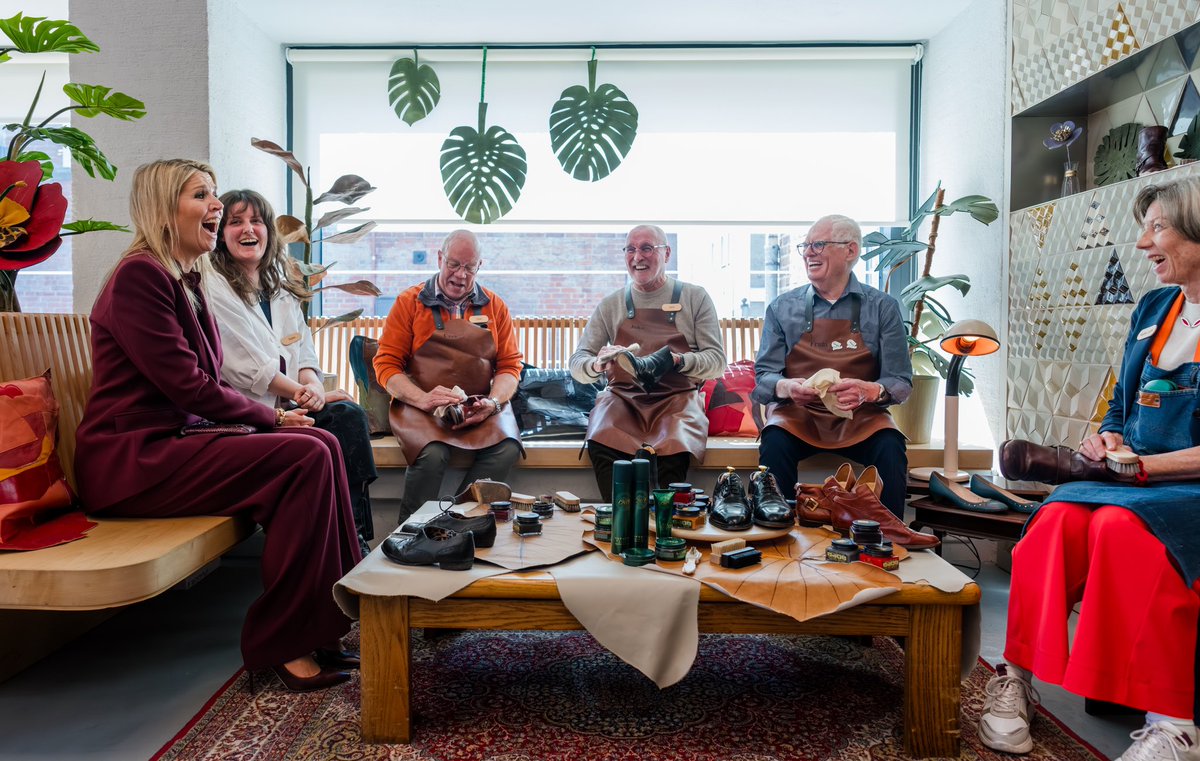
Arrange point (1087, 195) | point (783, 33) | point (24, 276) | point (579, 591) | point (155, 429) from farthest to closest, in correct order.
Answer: point (24, 276) < point (783, 33) < point (1087, 195) < point (155, 429) < point (579, 591)

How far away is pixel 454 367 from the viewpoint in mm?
3568

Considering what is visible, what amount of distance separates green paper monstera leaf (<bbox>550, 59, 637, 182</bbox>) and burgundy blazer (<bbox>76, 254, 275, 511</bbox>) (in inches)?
114

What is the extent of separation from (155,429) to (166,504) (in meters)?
0.21

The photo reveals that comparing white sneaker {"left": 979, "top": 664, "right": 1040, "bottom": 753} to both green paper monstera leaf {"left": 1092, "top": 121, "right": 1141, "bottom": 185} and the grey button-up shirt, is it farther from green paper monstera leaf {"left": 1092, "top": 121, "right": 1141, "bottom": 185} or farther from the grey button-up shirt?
green paper monstera leaf {"left": 1092, "top": 121, "right": 1141, "bottom": 185}

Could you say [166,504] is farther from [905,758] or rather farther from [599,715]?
[905,758]

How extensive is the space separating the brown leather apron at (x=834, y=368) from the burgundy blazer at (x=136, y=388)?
2083mm

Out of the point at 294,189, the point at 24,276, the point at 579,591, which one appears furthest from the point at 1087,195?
the point at 24,276

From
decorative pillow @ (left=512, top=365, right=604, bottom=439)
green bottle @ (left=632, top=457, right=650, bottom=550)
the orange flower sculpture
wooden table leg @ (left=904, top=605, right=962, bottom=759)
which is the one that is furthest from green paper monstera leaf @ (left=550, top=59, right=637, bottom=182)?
wooden table leg @ (left=904, top=605, right=962, bottom=759)

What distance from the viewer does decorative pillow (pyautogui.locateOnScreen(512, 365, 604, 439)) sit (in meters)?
3.89

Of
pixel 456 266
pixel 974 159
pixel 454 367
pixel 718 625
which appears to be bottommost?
pixel 718 625

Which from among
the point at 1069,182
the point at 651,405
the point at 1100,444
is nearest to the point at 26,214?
the point at 651,405

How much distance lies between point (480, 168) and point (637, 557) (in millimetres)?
3326

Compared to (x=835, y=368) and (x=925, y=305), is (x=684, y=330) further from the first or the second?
(x=925, y=305)

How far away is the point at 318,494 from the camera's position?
229 cm
